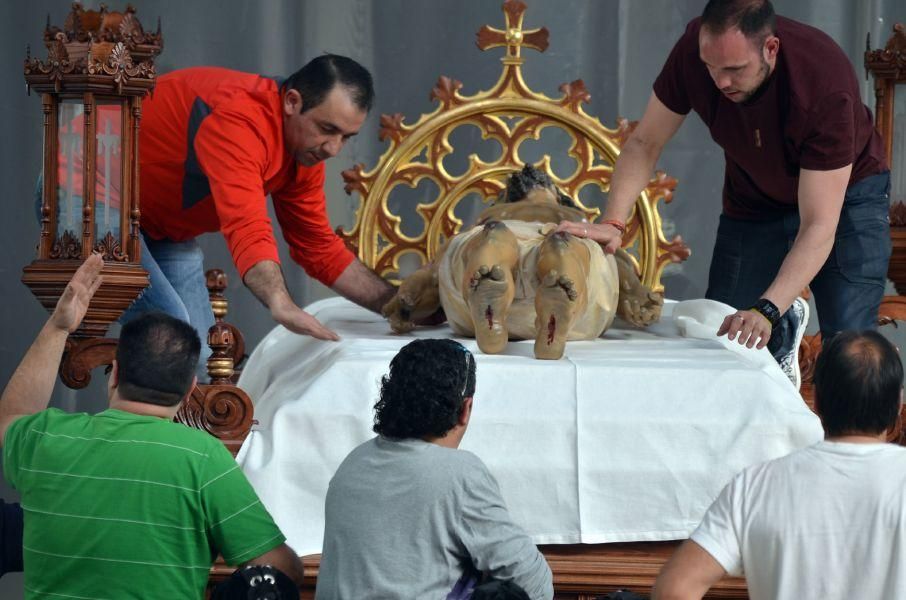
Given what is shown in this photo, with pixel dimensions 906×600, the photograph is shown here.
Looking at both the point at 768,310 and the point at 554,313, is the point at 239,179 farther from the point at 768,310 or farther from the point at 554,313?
the point at 768,310

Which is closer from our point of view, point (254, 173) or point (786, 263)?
point (786, 263)

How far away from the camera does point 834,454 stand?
164cm

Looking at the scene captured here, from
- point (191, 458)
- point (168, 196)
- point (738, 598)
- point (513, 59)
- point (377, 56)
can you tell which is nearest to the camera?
point (191, 458)

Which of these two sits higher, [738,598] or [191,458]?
[191,458]

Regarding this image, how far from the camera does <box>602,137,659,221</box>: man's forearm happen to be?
10.3 ft

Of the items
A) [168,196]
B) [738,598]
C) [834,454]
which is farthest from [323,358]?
[834,454]

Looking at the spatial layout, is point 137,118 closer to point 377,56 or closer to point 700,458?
point 700,458

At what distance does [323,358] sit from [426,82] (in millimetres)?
1777

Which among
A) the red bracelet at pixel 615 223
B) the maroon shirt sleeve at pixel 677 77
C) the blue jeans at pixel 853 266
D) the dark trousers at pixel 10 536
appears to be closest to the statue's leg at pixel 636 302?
the red bracelet at pixel 615 223

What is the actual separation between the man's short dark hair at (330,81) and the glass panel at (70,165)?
462mm

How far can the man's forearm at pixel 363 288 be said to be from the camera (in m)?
3.38

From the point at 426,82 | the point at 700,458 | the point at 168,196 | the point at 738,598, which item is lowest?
the point at 738,598

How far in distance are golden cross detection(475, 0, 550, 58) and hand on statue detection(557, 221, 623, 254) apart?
975 mm

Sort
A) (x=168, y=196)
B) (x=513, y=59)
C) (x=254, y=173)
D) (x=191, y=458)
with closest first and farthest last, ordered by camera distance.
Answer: (x=191, y=458) → (x=254, y=173) → (x=168, y=196) → (x=513, y=59)
